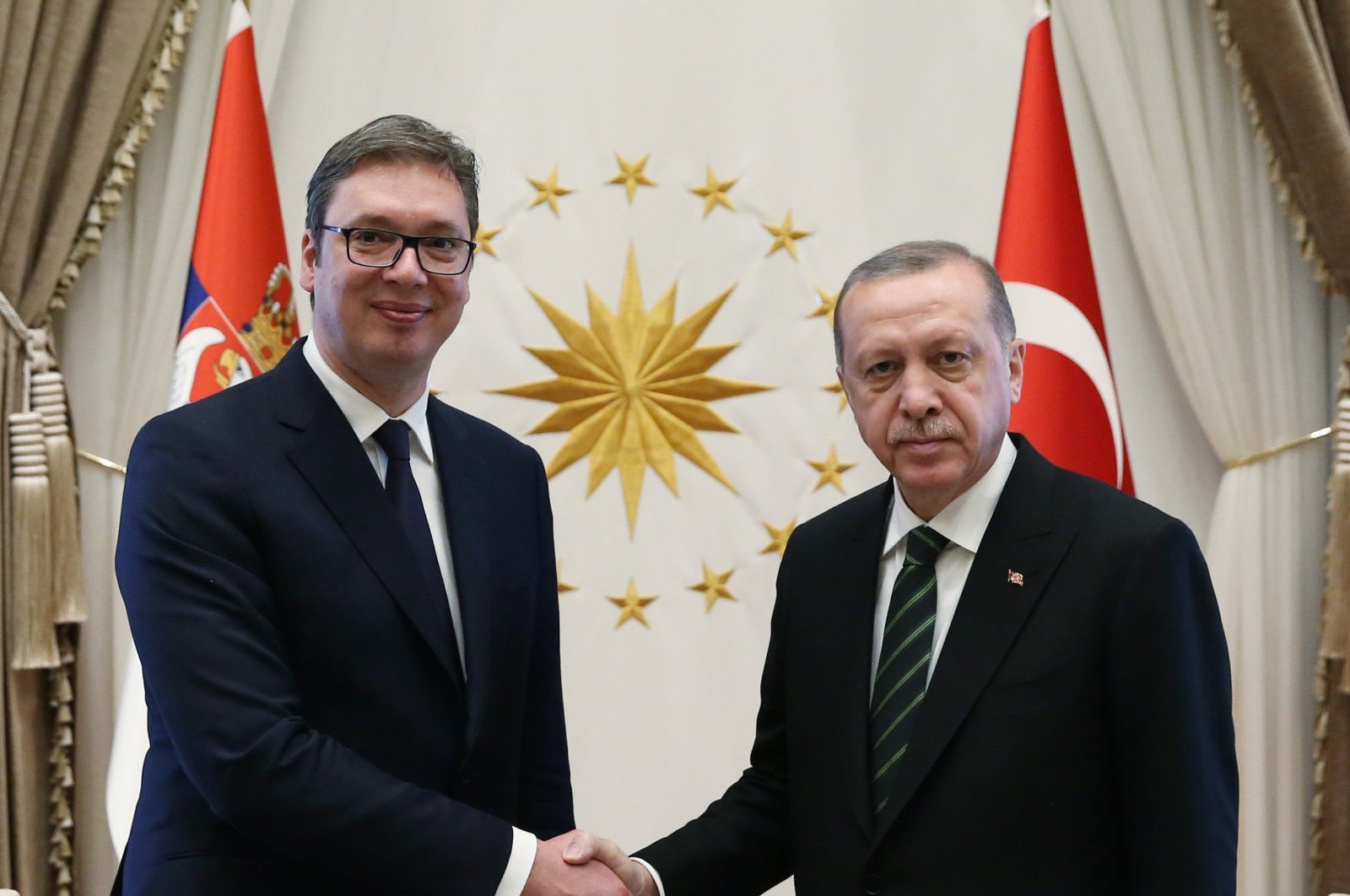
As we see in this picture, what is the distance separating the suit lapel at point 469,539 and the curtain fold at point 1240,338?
2097 millimetres

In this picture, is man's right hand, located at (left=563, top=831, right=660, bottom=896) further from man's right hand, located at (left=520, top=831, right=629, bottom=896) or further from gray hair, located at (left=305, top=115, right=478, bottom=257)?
gray hair, located at (left=305, top=115, right=478, bottom=257)

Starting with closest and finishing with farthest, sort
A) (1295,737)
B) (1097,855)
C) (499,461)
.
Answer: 1. (1097,855)
2. (499,461)
3. (1295,737)

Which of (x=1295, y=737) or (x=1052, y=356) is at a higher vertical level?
(x=1052, y=356)

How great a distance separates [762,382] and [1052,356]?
2.49 ft

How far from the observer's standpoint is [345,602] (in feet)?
6.17

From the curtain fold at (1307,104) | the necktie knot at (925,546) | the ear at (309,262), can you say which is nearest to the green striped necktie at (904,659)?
the necktie knot at (925,546)

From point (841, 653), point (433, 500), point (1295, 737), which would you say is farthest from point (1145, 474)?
point (433, 500)

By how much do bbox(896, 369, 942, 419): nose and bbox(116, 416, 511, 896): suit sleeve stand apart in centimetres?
84

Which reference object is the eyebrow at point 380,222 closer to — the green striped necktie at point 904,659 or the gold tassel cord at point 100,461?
the green striped necktie at point 904,659

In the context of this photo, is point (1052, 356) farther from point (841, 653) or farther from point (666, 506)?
point (841, 653)

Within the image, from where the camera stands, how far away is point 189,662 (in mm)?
1842

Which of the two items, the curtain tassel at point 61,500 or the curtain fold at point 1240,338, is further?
the curtain fold at point 1240,338

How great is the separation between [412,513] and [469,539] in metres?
0.10

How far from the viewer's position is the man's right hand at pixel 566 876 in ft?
6.73
